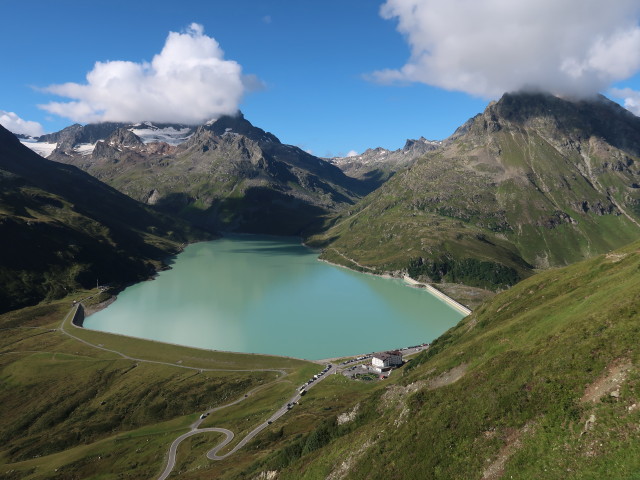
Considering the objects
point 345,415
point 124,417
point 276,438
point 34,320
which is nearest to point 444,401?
point 345,415

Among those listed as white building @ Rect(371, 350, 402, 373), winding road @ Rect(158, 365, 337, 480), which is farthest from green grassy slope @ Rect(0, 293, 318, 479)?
white building @ Rect(371, 350, 402, 373)

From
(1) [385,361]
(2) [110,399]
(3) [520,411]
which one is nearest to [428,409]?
(3) [520,411]

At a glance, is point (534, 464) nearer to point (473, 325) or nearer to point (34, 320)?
point (473, 325)

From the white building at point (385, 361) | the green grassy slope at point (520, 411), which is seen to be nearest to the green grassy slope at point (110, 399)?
the white building at point (385, 361)

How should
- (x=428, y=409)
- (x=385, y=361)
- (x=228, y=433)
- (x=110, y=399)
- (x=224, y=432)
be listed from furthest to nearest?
(x=385, y=361) → (x=110, y=399) → (x=224, y=432) → (x=228, y=433) → (x=428, y=409)

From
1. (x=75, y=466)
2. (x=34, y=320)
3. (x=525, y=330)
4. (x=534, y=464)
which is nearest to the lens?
(x=534, y=464)

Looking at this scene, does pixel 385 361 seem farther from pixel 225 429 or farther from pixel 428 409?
pixel 428 409
